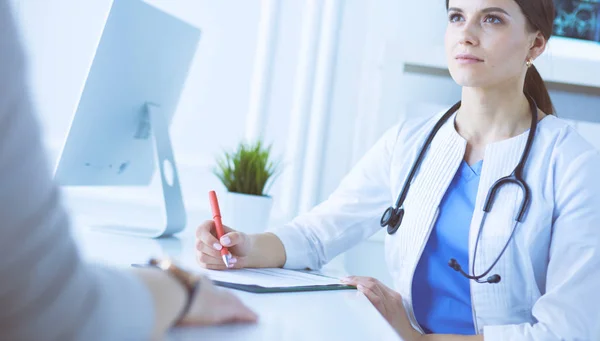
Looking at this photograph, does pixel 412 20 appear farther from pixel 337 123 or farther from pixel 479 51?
pixel 479 51

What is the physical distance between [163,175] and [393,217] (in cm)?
55

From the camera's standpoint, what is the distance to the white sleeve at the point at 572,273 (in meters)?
1.15

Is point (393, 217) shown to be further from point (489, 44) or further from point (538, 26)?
point (538, 26)

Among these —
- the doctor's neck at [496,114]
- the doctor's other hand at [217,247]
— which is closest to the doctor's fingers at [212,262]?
the doctor's other hand at [217,247]

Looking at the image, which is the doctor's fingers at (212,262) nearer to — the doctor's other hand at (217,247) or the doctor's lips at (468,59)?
the doctor's other hand at (217,247)

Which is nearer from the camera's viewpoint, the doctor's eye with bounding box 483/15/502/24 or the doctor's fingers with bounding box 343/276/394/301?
the doctor's fingers with bounding box 343/276/394/301

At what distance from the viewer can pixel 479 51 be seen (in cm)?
149

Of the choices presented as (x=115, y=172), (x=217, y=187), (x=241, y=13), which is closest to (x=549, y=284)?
(x=115, y=172)

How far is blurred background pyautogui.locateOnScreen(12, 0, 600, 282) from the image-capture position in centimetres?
220

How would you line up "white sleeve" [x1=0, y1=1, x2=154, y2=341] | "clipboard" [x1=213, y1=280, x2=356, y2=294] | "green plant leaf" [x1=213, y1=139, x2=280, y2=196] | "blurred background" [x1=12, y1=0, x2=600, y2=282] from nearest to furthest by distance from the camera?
1. "white sleeve" [x1=0, y1=1, x2=154, y2=341]
2. "clipboard" [x1=213, y1=280, x2=356, y2=294]
3. "green plant leaf" [x1=213, y1=139, x2=280, y2=196]
4. "blurred background" [x1=12, y1=0, x2=600, y2=282]

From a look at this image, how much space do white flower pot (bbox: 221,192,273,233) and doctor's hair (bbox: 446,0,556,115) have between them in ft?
2.38

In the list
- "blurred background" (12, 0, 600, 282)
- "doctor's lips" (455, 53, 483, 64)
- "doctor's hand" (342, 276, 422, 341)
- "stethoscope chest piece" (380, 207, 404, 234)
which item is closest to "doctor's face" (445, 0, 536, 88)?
"doctor's lips" (455, 53, 483, 64)

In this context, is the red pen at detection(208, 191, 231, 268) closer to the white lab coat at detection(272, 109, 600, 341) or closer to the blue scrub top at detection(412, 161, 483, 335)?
→ the white lab coat at detection(272, 109, 600, 341)

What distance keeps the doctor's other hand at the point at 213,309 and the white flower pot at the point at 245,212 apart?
99 centimetres
